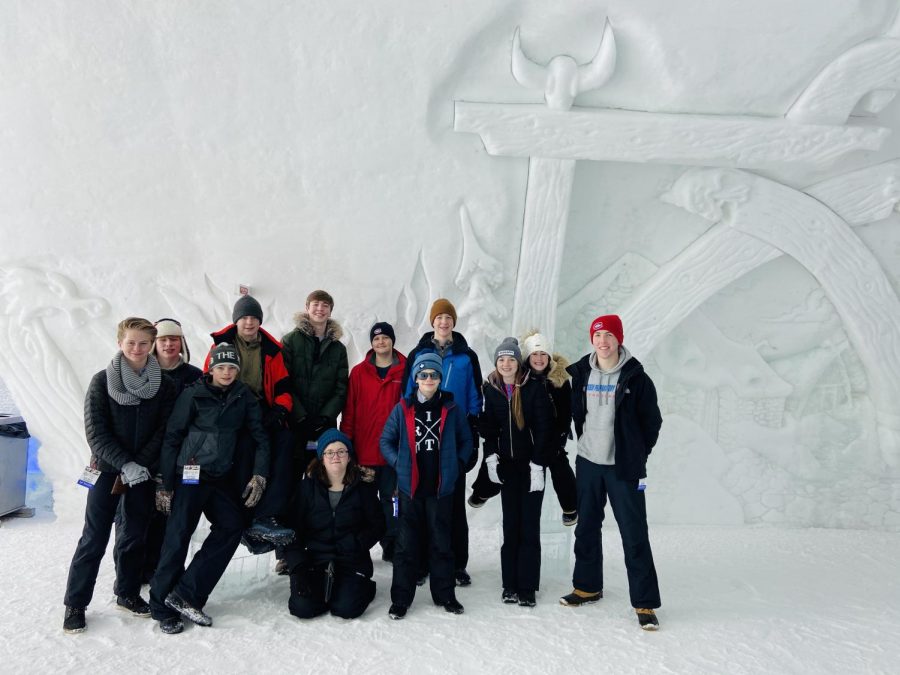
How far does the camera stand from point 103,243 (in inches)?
173

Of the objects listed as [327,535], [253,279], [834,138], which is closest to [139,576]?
[327,535]

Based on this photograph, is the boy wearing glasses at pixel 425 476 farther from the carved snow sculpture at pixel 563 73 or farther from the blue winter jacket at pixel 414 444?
the carved snow sculpture at pixel 563 73

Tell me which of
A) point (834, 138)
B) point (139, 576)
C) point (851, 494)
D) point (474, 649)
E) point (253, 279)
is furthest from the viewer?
point (851, 494)

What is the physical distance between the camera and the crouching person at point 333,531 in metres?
3.03

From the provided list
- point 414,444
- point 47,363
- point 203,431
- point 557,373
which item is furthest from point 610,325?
point 47,363

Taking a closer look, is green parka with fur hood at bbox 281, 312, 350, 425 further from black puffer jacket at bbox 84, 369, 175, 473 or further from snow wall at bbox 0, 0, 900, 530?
snow wall at bbox 0, 0, 900, 530

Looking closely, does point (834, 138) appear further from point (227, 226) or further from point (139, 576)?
point (139, 576)

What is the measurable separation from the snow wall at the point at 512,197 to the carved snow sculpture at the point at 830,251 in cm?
2

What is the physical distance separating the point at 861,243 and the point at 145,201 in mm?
4668

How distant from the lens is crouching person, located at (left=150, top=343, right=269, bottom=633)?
2.88 meters

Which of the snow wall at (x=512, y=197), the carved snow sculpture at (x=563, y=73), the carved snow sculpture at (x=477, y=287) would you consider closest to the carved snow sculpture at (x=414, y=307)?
the snow wall at (x=512, y=197)

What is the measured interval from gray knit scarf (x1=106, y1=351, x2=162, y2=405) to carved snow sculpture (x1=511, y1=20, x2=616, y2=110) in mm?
2659

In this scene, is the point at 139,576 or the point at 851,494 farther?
the point at 851,494

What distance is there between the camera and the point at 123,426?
2.83 meters
